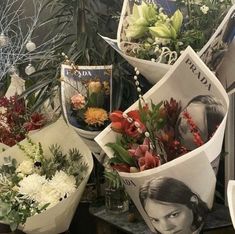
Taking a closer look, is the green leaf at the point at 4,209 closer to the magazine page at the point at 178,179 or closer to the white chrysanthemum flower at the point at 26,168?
the white chrysanthemum flower at the point at 26,168

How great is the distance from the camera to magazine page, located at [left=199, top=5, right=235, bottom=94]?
1221 millimetres

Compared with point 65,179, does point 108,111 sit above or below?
above

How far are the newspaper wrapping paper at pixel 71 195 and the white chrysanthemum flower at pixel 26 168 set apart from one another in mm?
62

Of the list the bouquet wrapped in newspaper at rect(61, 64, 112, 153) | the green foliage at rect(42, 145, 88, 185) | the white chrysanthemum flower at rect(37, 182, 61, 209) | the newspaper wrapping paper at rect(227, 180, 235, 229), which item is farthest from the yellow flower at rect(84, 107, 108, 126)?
the newspaper wrapping paper at rect(227, 180, 235, 229)

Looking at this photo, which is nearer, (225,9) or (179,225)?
(179,225)

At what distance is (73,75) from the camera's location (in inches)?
62.6

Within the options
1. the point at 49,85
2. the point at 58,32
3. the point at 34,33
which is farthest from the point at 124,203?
the point at 34,33

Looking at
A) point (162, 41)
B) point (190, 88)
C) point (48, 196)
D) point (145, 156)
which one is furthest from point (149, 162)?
point (48, 196)

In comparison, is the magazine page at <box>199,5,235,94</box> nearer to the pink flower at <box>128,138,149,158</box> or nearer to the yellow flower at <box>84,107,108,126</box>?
the pink flower at <box>128,138,149,158</box>

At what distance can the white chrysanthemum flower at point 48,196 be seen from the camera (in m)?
1.46

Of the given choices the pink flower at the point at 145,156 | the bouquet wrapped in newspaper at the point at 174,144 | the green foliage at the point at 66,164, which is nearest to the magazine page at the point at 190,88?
the bouquet wrapped in newspaper at the point at 174,144

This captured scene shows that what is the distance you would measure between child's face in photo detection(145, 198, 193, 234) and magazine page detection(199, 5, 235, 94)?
38 cm

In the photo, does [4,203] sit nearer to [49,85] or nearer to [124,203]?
[124,203]

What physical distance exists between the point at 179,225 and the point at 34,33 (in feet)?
4.64
